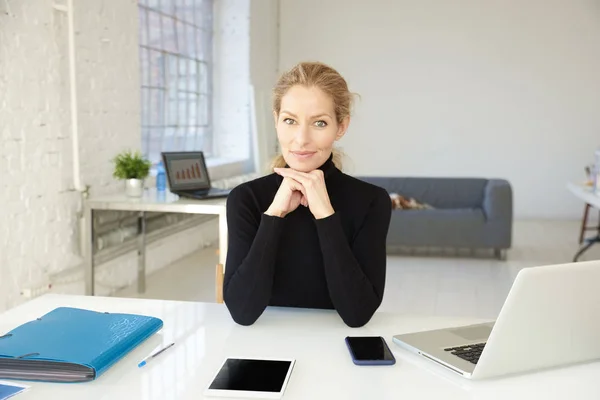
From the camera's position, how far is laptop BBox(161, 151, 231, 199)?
11.6 ft

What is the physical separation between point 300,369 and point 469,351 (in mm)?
323

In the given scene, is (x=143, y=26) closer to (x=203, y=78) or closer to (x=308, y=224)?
(x=203, y=78)

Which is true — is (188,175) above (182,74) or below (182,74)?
below

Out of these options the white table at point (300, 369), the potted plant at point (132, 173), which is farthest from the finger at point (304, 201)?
the potted plant at point (132, 173)

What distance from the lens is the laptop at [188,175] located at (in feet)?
11.6

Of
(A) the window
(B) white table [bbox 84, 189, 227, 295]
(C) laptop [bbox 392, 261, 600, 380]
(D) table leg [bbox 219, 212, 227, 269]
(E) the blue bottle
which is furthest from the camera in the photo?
(A) the window

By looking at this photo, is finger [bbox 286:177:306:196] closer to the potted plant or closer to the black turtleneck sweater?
the black turtleneck sweater

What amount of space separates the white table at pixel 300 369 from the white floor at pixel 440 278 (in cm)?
246

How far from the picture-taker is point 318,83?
150 cm

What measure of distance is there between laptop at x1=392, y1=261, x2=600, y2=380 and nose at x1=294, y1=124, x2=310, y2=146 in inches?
20.6

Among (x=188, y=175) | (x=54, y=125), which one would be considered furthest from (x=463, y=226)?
(x=54, y=125)

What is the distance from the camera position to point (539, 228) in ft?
22.8

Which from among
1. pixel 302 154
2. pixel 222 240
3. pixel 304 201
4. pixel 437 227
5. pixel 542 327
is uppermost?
pixel 302 154

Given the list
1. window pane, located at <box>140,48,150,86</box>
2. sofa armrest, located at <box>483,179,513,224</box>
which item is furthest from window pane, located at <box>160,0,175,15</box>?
sofa armrest, located at <box>483,179,513,224</box>
